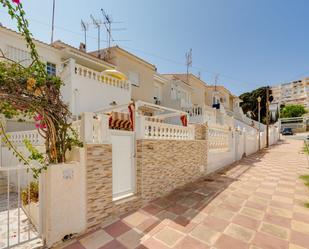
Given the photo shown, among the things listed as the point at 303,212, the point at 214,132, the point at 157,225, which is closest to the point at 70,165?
the point at 157,225

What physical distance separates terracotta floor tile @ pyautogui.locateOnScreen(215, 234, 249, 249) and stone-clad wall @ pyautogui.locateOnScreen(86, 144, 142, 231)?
8.15ft

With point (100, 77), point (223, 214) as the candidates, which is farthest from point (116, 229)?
point (100, 77)

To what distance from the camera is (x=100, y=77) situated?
10203mm

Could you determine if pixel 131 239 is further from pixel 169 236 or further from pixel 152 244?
pixel 169 236

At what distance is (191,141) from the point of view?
288 inches

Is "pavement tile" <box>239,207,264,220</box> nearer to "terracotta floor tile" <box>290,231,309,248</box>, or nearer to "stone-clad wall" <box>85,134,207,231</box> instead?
"terracotta floor tile" <box>290,231,309,248</box>

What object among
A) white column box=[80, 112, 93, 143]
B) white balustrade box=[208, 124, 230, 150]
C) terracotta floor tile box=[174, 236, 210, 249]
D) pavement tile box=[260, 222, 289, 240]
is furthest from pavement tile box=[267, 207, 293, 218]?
white column box=[80, 112, 93, 143]

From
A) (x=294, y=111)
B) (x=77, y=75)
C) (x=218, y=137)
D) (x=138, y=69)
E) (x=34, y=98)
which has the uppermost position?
(x=138, y=69)

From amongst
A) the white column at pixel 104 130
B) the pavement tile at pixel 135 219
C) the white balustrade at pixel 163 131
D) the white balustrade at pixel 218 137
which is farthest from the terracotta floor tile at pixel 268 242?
the white balustrade at pixel 218 137

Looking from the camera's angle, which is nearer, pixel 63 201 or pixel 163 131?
pixel 63 201

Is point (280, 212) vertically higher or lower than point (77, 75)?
lower

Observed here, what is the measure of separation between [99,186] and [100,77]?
779cm

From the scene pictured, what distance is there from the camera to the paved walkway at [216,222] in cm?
332

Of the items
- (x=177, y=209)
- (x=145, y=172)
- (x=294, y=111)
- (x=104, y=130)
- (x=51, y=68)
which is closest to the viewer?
(x=104, y=130)
